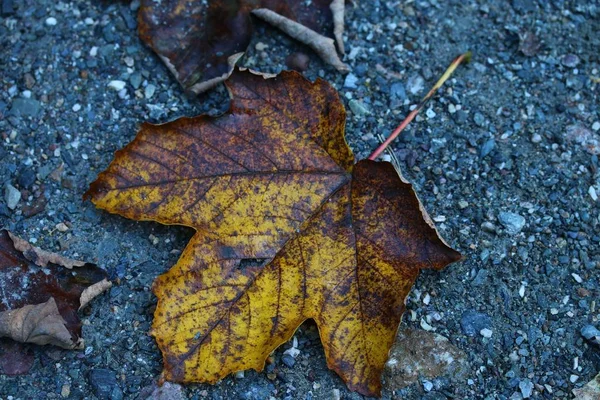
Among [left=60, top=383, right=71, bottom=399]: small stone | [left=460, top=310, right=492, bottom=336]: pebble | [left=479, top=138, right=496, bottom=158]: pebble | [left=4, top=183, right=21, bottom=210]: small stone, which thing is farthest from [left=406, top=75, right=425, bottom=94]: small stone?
[left=60, top=383, right=71, bottom=399]: small stone

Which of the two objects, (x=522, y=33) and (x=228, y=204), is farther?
(x=522, y=33)

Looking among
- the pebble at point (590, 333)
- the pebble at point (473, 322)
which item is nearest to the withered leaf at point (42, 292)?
the pebble at point (473, 322)

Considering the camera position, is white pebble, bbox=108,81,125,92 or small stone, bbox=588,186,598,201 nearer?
small stone, bbox=588,186,598,201

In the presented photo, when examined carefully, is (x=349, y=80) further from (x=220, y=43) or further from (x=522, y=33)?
(x=522, y=33)

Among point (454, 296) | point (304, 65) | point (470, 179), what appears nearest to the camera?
point (454, 296)

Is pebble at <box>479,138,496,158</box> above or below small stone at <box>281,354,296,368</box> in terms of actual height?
above

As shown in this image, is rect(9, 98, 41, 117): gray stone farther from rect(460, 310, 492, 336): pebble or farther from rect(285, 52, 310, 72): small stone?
rect(460, 310, 492, 336): pebble

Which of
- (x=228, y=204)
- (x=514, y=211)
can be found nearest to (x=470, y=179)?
(x=514, y=211)
